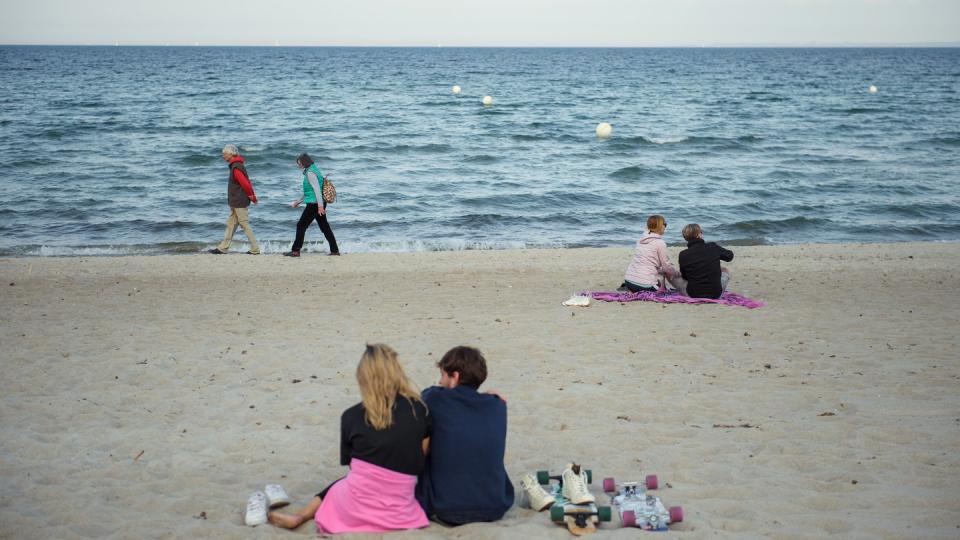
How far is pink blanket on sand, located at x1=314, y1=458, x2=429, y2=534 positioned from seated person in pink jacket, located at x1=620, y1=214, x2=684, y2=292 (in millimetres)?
6165

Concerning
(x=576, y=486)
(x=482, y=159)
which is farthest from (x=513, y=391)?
(x=482, y=159)

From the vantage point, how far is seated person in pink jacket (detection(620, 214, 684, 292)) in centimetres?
1005

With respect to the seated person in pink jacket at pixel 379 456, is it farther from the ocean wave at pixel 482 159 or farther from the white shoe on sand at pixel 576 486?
the ocean wave at pixel 482 159

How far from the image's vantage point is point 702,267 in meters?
9.87

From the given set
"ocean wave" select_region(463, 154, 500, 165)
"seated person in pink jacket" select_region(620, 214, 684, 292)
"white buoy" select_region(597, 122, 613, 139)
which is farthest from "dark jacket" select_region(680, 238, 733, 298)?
"white buoy" select_region(597, 122, 613, 139)

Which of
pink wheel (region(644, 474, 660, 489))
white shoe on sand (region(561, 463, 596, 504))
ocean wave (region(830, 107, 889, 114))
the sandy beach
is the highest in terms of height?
ocean wave (region(830, 107, 889, 114))

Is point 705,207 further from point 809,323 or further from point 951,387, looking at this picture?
point 951,387

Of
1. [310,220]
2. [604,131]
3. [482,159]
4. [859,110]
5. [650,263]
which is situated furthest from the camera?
[859,110]

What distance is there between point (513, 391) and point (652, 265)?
3.89m

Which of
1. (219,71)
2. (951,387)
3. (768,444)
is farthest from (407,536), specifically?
(219,71)

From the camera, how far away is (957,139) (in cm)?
3000

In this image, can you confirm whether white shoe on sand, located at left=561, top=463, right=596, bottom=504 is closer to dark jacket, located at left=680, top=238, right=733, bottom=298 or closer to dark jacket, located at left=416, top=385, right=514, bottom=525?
dark jacket, located at left=416, top=385, right=514, bottom=525

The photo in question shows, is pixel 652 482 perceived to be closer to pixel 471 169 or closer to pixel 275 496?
pixel 275 496

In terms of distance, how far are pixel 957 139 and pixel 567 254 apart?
23098 millimetres
